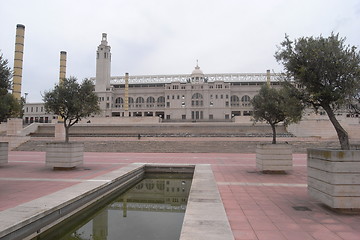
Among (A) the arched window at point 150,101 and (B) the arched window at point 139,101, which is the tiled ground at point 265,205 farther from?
(B) the arched window at point 139,101

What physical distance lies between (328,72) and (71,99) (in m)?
12.4

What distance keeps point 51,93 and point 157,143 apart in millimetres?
17170

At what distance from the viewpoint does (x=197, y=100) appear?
78.8 meters

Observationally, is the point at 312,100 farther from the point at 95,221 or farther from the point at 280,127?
the point at 280,127

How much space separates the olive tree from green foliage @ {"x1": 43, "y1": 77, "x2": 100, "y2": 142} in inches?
431

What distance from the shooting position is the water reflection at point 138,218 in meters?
5.92

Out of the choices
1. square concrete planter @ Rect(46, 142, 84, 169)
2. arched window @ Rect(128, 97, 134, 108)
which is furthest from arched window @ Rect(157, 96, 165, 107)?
square concrete planter @ Rect(46, 142, 84, 169)

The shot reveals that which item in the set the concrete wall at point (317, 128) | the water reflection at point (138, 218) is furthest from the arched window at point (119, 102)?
the water reflection at point (138, 218)

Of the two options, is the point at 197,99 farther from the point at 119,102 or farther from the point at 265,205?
the point at 265,205

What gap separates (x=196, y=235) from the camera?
453 centimetres

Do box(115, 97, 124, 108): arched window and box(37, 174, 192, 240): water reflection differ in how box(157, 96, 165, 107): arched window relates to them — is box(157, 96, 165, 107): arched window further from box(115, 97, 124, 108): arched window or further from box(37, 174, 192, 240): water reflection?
box(37, 174, 192, 240): water reflection

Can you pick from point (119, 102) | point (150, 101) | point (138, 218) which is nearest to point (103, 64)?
point (119, 102)

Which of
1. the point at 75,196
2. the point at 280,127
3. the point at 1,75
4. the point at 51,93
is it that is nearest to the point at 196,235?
the point at 75,196

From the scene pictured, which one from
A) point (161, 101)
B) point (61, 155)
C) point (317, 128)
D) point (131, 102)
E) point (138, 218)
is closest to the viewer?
point (138, 218)
